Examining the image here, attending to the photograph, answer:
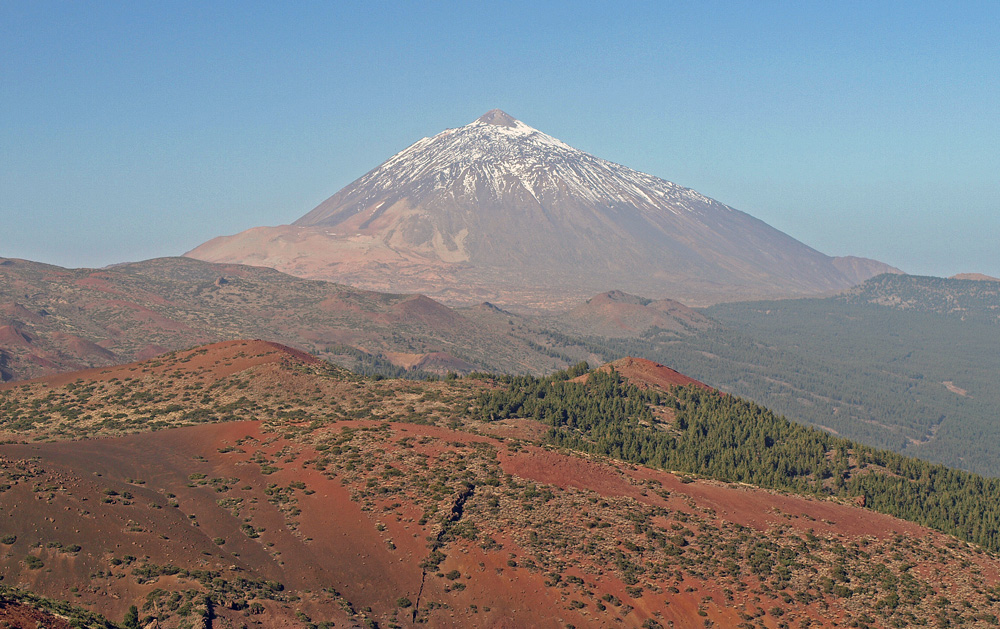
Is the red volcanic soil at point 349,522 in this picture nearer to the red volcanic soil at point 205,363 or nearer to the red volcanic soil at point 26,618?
the red volcanic soil at point 26,618

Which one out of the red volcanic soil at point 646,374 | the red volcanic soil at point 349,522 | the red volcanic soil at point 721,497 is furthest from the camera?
the red volcanic soil at point 646,374

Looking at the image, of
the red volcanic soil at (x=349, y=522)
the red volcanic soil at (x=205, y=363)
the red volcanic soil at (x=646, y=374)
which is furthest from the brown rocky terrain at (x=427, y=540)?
the red volcanic soil at (x=646, y=374)

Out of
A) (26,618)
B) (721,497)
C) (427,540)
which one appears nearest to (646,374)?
(721,497)

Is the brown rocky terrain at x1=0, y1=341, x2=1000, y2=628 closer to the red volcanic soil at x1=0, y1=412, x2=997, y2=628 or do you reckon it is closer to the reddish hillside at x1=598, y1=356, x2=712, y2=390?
the red volcanic soil at x1=0, y1=412, x2=997, y2=628

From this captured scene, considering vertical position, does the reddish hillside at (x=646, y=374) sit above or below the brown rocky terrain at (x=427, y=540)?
above

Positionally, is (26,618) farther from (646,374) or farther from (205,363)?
(646,374)

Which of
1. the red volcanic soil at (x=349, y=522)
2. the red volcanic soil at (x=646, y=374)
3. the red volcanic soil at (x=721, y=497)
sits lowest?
the red volcanic soil at (x=349, y=522)

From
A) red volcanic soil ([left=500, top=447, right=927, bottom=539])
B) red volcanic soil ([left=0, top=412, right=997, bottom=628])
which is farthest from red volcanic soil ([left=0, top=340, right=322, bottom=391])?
red volcanic soil ([left=500, top=447, right=927, bottom=539])
